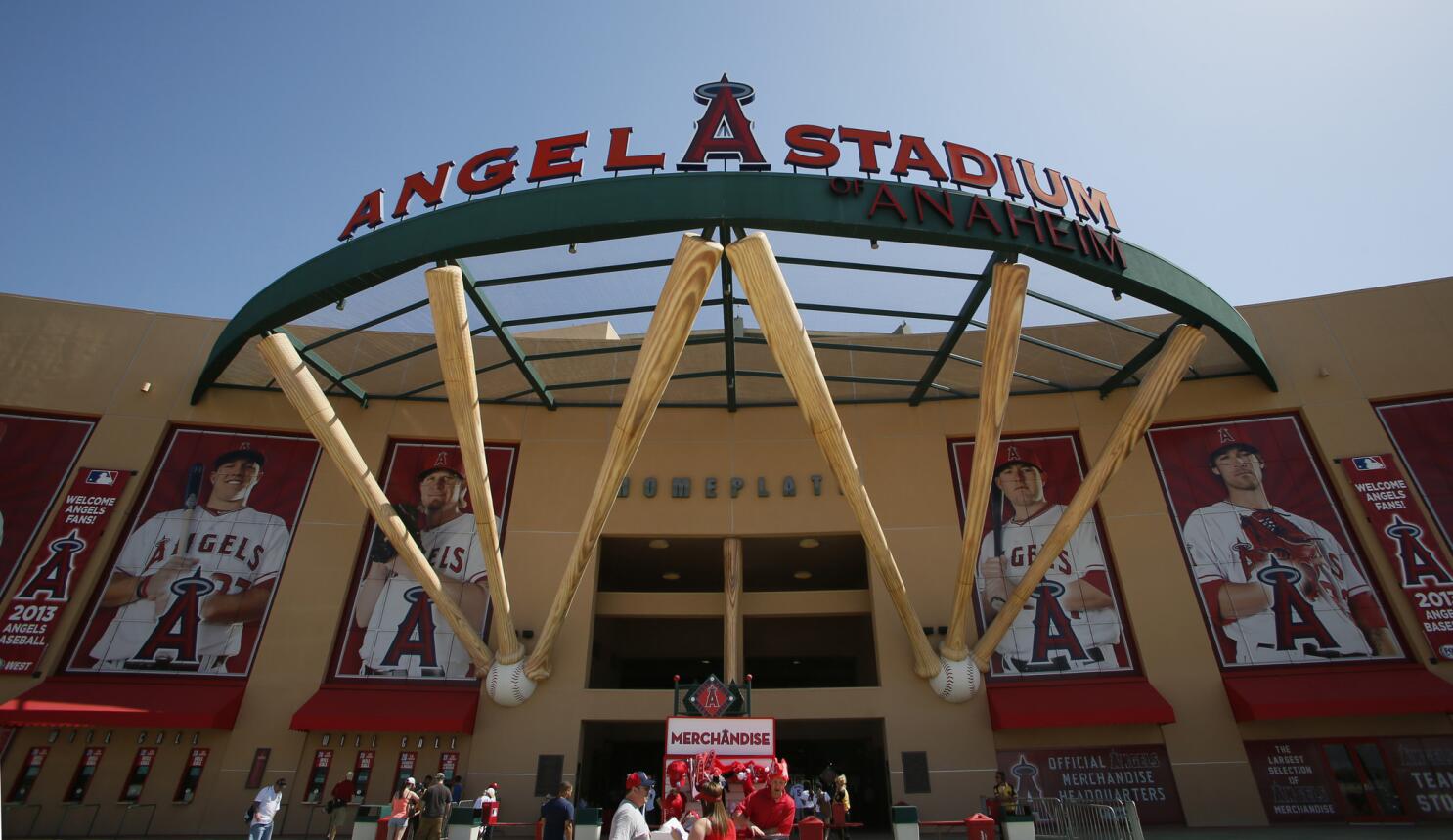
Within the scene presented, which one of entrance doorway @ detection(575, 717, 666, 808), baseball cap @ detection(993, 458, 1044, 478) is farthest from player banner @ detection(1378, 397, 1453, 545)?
entrance doorway @ detection(575, 717, 666, 808)

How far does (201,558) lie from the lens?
20984 millimetres

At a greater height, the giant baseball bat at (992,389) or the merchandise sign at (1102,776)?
the giant baseball bat at (992,389)

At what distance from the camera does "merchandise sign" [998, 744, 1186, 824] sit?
60.5 feet

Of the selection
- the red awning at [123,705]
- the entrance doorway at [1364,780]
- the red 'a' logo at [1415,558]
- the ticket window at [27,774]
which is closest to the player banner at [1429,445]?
the red 'a' logo at [1415,558]

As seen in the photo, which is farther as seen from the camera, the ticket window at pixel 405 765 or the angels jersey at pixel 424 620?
the angels jersey at pixel 424 620

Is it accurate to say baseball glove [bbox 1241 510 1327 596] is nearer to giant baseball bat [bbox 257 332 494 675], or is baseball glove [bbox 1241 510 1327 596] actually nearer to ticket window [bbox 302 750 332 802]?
giant baseball bat [bbox 257 332 494 675]

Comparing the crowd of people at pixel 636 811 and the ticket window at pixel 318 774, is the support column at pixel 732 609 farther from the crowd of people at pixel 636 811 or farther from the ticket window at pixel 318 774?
the ticket window at pixel 318 774

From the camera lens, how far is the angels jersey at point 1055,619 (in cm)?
2012

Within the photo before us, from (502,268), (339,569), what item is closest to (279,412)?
(339,569)

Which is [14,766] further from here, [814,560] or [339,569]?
[814,560]

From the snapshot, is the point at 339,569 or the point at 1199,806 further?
Answer: the point at 339,569

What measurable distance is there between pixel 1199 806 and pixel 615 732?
17141 mm

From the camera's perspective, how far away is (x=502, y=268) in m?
18.2

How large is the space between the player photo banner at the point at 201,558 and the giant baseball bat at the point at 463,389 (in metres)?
7.82
